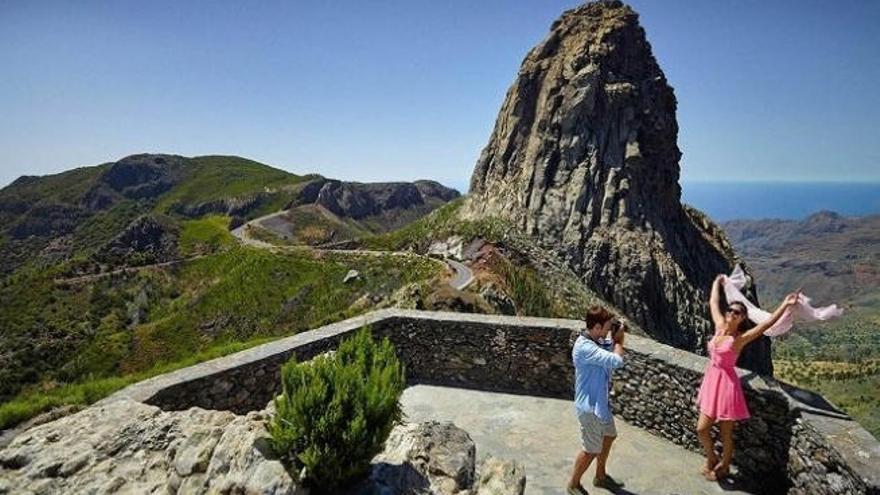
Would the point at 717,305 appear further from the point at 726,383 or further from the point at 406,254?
the point at 406,254

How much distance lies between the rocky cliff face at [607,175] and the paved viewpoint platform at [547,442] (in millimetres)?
48914

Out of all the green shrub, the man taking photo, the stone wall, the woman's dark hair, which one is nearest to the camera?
the man taking photo

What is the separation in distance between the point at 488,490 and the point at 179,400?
17.4ft

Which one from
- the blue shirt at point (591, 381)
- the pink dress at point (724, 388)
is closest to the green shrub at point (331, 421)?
the blue shirt at point (591, 381)

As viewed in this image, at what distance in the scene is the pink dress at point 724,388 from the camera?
25.7 ft

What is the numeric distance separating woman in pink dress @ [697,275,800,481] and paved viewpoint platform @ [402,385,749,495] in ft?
2.50

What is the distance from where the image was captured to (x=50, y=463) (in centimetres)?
637

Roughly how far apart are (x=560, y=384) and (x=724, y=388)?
4.13 metres

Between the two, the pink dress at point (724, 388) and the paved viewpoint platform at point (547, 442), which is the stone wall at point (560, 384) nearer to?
the paved viewpoint platform at point (547, 442)

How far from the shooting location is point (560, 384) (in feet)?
38.2

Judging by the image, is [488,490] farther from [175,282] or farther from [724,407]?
[175,282]

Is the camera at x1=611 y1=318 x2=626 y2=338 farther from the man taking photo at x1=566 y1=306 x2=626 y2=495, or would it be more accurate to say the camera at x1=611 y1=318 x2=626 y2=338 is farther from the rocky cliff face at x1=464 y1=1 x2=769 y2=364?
the rocky cliff face at x1=464 y1=1 x2=769 y2=364

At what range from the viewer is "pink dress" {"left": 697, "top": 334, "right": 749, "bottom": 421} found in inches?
308

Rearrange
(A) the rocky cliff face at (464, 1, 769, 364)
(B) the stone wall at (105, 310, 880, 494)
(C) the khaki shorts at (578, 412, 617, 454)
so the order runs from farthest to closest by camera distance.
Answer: (A) the rocky cliff face at (464, 1, 769, 364)
(C) the khaki shorts at (578, 412, 617, 454)
(B) the stone wall at (105, 310, 880, 494)
